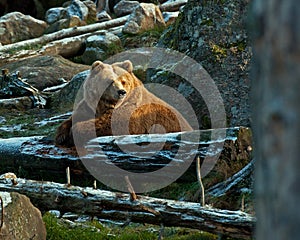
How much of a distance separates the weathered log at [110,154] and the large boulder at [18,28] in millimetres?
9897

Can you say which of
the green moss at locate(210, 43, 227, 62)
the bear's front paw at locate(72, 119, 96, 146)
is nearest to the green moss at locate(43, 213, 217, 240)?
the bear's front paw at locate(72, 119, 96, 146)

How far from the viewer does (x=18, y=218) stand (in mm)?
4824

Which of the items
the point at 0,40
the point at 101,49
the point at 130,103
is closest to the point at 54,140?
the point at 130,103

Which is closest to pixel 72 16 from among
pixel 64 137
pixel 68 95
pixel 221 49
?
pixel 68 95

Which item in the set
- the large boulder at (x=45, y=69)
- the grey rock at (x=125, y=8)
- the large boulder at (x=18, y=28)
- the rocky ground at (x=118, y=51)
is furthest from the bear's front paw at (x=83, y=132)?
the grey rock at (x=125, y=8)

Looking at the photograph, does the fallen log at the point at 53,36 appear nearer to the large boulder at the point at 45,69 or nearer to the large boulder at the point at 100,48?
the large boulder at the point at 100,48

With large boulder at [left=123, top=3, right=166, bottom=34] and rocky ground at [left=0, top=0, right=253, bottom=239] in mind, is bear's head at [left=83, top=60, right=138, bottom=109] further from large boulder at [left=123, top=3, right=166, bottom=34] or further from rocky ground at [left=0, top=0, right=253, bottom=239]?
large boulder at [left=123, top=3, right=166, bottom=34]

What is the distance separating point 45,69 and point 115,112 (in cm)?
589

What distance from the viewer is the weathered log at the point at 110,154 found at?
648cm

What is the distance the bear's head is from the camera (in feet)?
25.5

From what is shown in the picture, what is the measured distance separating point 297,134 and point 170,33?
8.83m

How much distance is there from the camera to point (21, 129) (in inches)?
392

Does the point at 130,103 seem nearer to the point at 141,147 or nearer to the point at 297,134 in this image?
the point at 141,147

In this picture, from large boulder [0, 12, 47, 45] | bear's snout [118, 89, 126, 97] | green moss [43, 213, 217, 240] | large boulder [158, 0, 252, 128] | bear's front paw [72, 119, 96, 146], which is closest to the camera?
green moss [43, 213, 217, 240]
